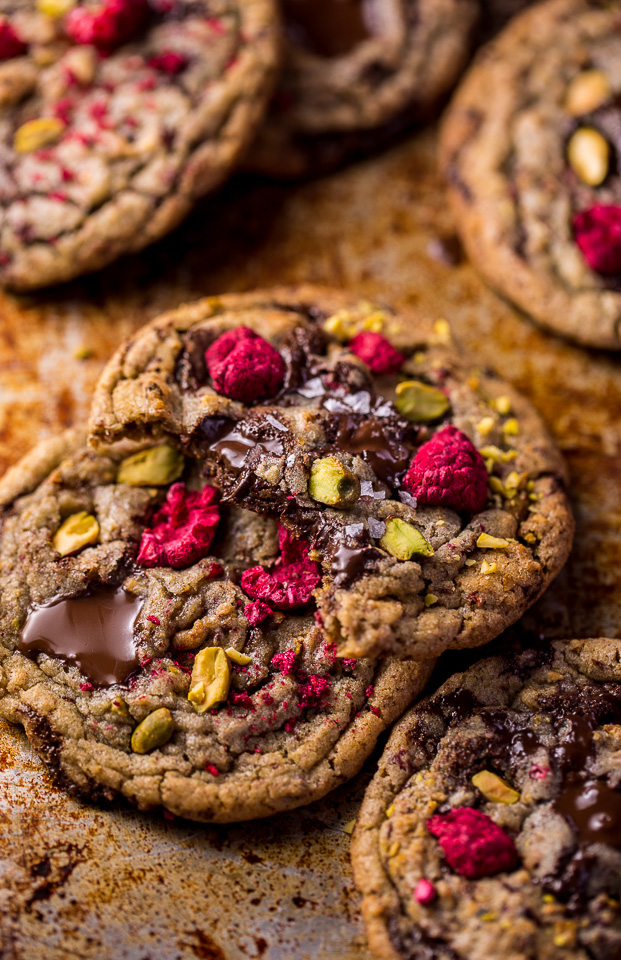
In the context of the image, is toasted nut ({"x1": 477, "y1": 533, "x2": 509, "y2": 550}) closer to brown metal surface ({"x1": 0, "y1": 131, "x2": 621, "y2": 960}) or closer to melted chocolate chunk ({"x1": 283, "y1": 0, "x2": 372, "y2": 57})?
brown metal surface ({"x1": 0, "y1": 131, "x2": 621, "y2": 960})

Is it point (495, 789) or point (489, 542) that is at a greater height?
point (489, 542)

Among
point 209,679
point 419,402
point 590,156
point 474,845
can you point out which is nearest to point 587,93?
point 590,156

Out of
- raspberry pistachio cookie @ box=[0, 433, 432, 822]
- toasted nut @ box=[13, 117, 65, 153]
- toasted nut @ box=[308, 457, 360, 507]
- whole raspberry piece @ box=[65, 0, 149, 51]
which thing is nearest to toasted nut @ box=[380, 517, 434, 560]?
toasted nut @ box=[308, 457, 360, 507]

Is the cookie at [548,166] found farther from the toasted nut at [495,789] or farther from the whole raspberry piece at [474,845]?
the whole raspberry piece at [474,845]

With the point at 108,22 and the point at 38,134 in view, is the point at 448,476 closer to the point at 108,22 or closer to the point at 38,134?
the point at 38,134

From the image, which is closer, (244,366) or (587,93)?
(244,366)

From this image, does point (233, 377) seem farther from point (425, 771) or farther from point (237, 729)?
point (425, 771)

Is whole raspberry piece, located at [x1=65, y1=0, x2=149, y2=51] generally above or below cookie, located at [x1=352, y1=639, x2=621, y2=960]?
above

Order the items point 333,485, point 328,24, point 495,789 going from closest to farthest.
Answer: point 495,789
point 333,485
point 328,24
